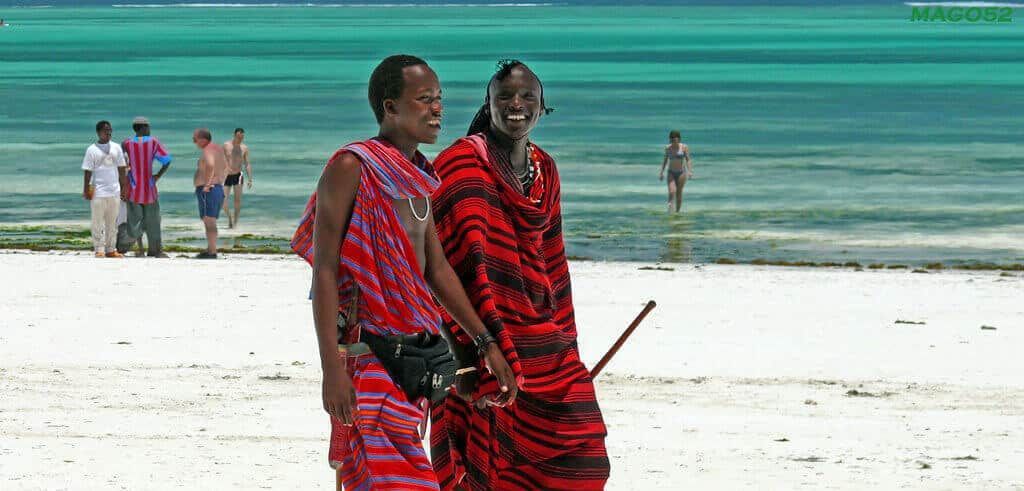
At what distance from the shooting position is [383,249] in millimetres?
4273

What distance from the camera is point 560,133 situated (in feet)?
134

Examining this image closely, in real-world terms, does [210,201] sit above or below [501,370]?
below

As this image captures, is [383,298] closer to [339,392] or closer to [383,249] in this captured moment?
[383,249]

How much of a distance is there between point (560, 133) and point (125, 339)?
30760 millimetres

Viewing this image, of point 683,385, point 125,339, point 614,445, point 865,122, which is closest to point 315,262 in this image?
point 614,445

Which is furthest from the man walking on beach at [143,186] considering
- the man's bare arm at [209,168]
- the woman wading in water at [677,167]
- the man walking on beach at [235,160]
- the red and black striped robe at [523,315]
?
the red and black striped robe at [523,315]

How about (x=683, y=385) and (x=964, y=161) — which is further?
(x=964, y=161)

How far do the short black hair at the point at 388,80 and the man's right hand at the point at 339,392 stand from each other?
68 centimetres

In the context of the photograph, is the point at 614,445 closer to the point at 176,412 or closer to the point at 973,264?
the point at 176,412

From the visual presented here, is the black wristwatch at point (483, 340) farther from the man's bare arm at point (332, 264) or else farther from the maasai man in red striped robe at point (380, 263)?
the man's bare arm at point (332, 264)

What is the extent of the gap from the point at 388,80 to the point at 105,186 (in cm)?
1210

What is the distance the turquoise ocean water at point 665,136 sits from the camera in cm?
2194

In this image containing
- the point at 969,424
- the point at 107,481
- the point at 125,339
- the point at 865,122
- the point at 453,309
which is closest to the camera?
the point at 453,309

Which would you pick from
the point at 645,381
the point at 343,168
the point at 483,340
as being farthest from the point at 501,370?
the point at 645,381
